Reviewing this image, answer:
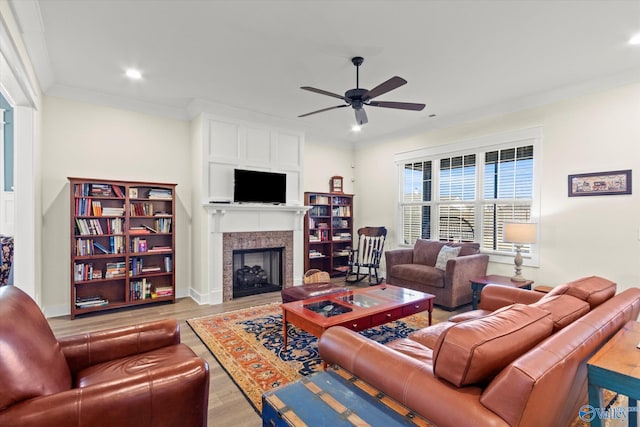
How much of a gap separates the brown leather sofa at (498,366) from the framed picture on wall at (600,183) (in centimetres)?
266

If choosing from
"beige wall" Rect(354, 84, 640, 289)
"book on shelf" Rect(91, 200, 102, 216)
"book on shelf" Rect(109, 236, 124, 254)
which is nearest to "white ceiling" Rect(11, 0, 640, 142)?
"beige wall" Rect(354, 84, 640, 289)

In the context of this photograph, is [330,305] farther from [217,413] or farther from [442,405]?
[442,405]

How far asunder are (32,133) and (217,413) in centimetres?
337

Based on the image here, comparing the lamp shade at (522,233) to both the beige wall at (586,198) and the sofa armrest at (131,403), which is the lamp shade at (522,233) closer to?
the beige wall at (586,198)

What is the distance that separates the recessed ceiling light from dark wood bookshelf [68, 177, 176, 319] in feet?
4.34

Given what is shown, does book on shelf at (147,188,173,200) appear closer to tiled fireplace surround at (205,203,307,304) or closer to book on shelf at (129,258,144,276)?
tiled fireplace surround at (205,203,307,304)

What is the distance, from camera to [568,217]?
3.90m

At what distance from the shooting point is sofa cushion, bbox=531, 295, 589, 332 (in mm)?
1531

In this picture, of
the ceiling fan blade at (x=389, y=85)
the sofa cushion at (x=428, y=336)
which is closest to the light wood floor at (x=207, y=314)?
the sofa cushion at (x=428, y=336)

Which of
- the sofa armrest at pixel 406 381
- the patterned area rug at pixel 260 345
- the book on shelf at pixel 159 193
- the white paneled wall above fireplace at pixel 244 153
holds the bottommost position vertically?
the patterned area rug at pixel 260 345

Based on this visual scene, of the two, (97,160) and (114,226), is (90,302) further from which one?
(97,160)

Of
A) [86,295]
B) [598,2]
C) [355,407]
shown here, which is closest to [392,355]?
[355,407]

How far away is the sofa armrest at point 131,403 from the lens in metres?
1.16

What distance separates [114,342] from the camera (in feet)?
6.24
